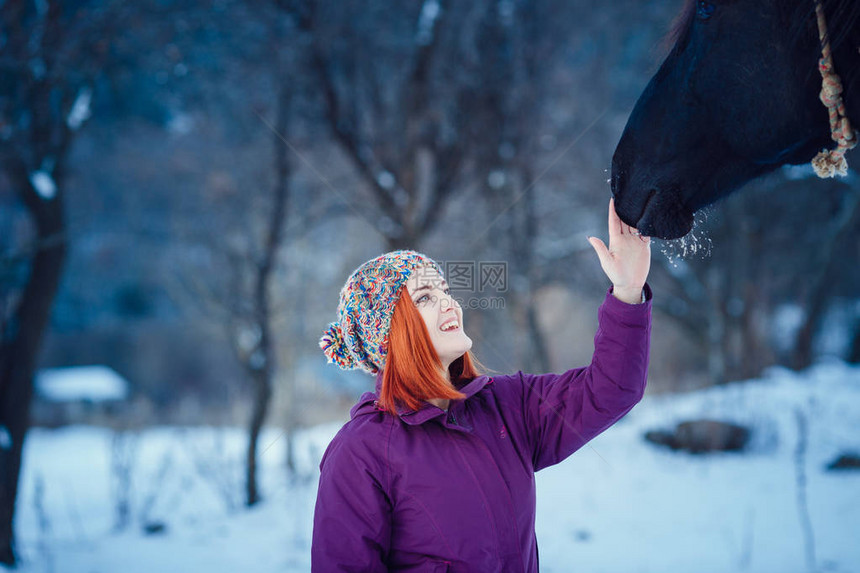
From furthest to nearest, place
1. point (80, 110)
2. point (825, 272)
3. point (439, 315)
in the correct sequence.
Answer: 1. point (825, 272)
2. point (80, 110)
3. point (439, 315)

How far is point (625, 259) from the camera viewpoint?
1.39m

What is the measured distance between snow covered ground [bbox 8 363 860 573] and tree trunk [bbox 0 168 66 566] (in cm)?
30

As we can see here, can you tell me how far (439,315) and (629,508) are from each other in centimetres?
376

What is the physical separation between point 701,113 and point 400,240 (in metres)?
4.42

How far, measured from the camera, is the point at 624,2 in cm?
707

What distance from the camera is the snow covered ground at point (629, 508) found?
3.68 m

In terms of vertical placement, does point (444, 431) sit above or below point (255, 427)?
above

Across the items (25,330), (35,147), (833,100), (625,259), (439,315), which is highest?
(35,147)

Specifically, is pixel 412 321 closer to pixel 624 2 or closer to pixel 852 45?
pixel 852 45

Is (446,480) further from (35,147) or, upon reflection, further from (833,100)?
(35,147)

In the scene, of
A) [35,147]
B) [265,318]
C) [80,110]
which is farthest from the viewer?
[265,318]

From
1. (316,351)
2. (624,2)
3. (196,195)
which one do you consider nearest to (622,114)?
(624,2)

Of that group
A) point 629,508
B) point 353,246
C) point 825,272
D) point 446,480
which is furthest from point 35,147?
point 825,272

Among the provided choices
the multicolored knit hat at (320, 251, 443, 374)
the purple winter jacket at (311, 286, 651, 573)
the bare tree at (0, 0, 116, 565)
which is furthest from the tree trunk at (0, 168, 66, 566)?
the purple winter jacket at (311, 286, 651, 573)
